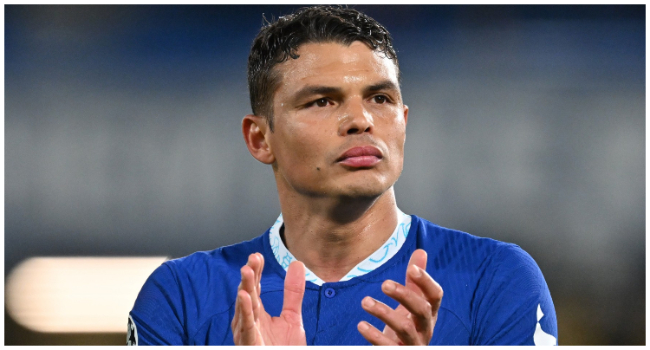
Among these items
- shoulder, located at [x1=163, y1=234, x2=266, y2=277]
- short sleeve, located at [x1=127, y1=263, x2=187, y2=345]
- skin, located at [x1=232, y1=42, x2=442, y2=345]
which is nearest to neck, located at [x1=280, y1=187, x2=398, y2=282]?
skin, located at [x1=232, y1=42, x2=442, y2=345]

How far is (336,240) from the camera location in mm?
2178

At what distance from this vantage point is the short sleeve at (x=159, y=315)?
208cm

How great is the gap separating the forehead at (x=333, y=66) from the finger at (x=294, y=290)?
622 millimetres

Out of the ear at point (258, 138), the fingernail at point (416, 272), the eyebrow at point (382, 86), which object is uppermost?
the eyebrow at point (382, 86)

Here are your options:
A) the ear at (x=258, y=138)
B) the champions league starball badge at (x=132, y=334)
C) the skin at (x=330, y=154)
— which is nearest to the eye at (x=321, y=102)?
the skin at (x=330, y=154)

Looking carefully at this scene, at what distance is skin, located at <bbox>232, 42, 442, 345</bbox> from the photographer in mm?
1993

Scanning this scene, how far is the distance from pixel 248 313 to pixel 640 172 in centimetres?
337

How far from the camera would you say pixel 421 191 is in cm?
432

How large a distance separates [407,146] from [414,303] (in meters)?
2.87

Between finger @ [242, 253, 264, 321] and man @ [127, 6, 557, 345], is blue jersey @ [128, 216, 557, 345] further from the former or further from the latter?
finger @ [242, 253, 264, 321]

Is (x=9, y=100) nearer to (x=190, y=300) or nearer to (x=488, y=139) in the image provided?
(x=190, y=300)

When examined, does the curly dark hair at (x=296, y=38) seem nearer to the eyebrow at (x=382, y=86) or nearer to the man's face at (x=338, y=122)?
the man's face at (x=338, y=122)

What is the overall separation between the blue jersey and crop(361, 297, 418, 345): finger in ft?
1.18

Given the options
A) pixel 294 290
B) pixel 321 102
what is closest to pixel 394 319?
pixel 294 290
